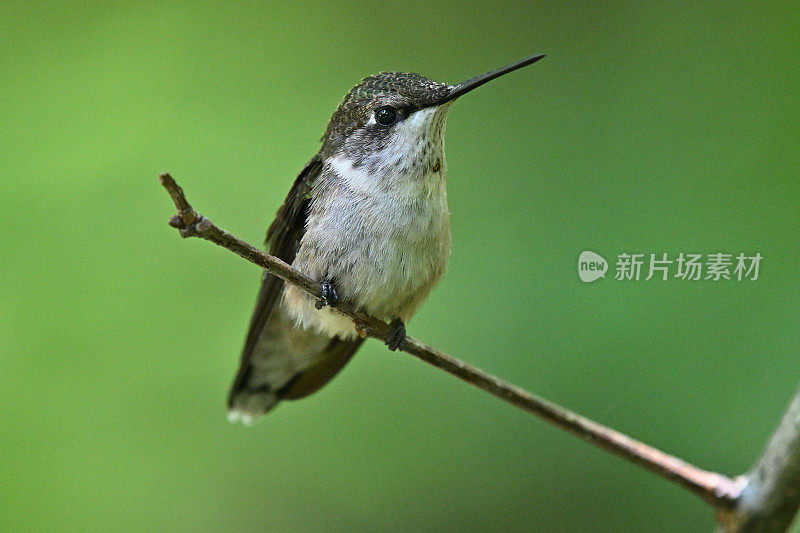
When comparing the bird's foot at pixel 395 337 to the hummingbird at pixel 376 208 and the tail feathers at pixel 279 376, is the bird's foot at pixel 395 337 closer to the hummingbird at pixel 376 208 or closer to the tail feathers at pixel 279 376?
the hummingbird at pixel 376 208

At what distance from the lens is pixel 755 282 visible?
8.47 feet

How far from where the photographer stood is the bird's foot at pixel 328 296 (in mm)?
1975

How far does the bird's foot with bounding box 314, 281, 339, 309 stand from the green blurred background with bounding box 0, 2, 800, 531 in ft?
2.63

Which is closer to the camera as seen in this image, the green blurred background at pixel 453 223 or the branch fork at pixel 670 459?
the branch fork at pixel 670 459

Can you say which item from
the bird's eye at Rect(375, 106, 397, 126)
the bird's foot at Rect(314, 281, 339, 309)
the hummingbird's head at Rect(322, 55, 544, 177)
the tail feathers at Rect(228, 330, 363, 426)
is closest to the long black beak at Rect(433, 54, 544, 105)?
the hummingbird's head at Rect(322, 55, 544, 177)

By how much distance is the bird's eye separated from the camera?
6.53ft

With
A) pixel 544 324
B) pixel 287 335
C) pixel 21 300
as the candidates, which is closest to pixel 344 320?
pixel 287 335

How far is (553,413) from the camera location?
1506 millimetres

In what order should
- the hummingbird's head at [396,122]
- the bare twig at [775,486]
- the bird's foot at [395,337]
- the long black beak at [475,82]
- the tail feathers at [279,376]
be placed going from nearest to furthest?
the bare twig at [775,486] < the long black beak at [475,82] < the hummingbird's head at [396,122] < the bird's foot at [395,337] < the tail feathers at [279,376]

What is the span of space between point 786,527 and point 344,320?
1.31 m

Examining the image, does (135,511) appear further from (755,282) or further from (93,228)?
(755,282)

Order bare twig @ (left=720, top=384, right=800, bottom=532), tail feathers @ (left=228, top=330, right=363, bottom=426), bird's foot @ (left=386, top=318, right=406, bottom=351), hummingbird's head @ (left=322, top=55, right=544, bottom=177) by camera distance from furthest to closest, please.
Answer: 1. tail feathers @ (left=228, top=330, right=363, bottom=426)
2. bird's foot @ (left=386, top=318, right=406, bottom=351)
3. hummingbird's head @ (left=322, top=55, right=544, bottom=177)
4. bare twig @ (left=720, top=384, right=800, bottom=532)

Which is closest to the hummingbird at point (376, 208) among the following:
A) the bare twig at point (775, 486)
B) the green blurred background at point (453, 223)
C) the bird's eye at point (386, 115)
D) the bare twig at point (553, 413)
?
the bird's eye at point (386, 115)

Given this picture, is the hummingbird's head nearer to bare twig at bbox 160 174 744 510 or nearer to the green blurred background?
bare twig at bbox 160 174 744 510
